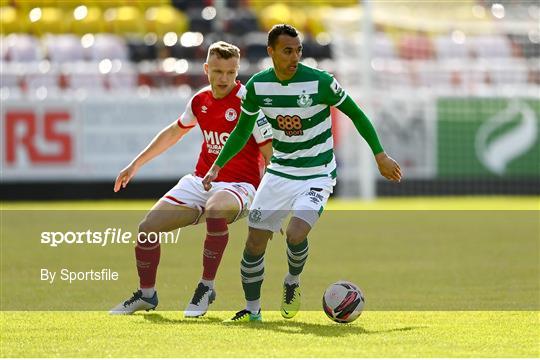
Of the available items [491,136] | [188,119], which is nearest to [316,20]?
[491,136]

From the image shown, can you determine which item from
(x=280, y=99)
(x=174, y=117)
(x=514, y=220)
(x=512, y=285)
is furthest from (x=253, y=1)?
(x=280, y=99)

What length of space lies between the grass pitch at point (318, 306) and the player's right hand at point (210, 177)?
2.81 feet

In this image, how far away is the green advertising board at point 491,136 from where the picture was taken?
2091 centimetres

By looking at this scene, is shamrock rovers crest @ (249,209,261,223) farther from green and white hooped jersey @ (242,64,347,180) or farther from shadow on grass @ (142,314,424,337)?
shadow on grass @ (142,314,424,337)

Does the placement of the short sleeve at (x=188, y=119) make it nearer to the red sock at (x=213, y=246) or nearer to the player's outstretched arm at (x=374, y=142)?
the red sock at (x=213, y=246)

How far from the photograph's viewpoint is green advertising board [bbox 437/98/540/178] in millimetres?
20906

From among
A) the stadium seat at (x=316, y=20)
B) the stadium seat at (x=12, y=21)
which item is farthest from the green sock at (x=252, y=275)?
the stadium seat at (x=12, y=21)

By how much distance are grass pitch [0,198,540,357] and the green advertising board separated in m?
6.16

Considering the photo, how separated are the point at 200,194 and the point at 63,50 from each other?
14.0 m

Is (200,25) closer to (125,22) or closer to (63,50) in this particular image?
(125,22)

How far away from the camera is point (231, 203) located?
318 inches

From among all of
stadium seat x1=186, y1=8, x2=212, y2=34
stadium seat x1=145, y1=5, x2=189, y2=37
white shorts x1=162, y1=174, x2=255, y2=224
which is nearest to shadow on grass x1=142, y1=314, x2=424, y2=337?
white shorts x1=162, y1=174, x2=255, y2=224

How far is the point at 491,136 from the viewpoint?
21031 millimetres

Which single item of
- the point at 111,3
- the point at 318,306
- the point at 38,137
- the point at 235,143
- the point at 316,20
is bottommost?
the point at 38,137
